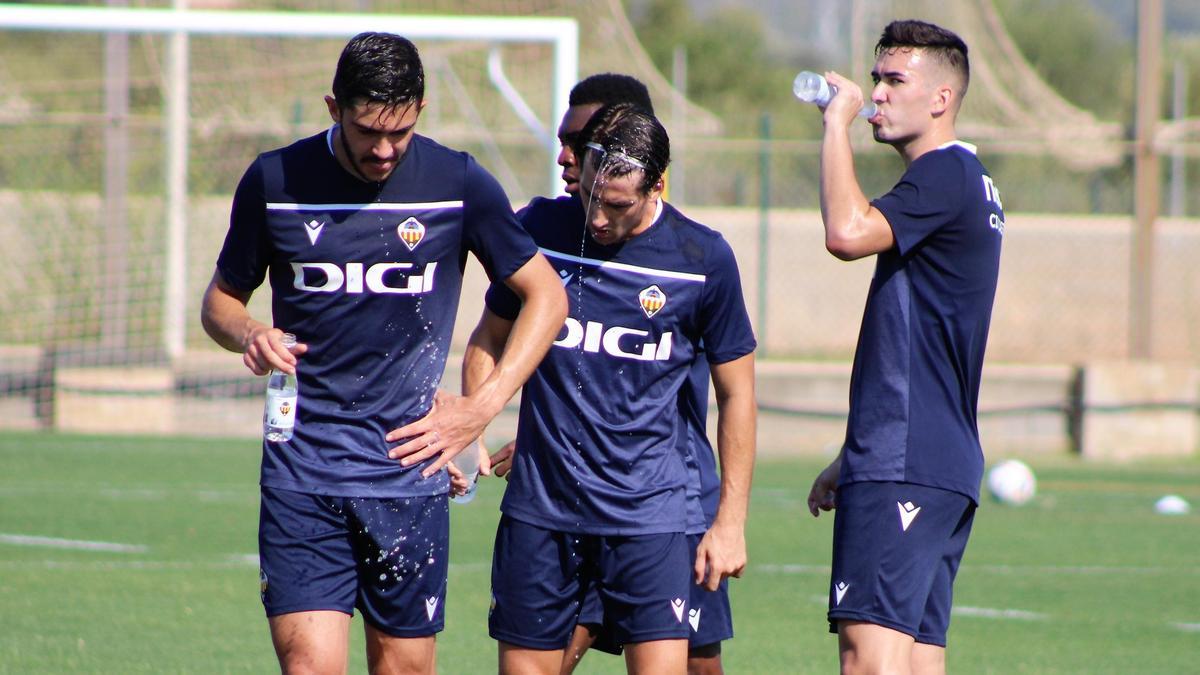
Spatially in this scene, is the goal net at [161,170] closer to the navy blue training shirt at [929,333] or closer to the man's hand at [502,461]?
the man's hand at [502,461]

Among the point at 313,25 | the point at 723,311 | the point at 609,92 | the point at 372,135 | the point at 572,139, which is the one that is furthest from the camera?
the point at 313,25

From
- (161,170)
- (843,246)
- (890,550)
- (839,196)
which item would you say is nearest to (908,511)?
(890,550)

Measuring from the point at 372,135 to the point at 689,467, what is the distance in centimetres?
151

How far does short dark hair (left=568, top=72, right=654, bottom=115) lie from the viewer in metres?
5.70

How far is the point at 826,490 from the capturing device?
190 inches

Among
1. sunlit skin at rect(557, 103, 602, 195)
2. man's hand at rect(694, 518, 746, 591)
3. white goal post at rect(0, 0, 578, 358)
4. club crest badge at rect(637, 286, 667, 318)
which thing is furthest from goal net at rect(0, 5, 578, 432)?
man's hand at rect(694, 518, 746, 591)

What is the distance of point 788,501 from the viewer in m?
11.9

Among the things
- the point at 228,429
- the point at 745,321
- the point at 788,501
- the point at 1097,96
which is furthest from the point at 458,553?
the point at 1097,96

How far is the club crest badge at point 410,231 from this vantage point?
4570mm

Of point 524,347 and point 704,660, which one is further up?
point 524,347

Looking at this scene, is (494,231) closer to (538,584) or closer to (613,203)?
(613,203)

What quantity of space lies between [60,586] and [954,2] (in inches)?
998

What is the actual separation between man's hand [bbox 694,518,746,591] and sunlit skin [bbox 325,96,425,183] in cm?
145

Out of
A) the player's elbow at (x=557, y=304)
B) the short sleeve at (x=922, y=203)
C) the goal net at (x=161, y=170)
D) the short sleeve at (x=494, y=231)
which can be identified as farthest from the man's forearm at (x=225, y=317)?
the goal net at (x=161, y=170)
